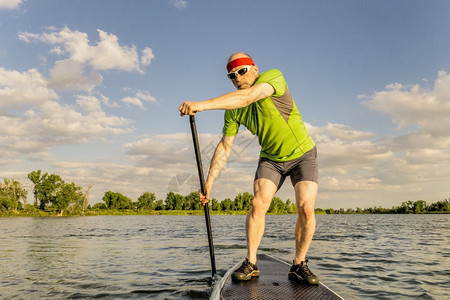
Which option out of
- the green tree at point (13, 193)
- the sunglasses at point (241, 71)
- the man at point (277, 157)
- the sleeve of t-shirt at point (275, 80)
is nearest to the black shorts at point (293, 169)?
the man at point (277, 157)

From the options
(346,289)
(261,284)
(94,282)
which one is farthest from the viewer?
(94,282)

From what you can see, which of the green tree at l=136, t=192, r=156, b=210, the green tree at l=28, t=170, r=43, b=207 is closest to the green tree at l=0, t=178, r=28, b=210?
the green tree at l=28, t=170, r=43, b=207

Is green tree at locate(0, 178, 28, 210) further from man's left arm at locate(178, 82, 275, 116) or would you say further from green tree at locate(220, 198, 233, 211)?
man's left arm at locate(178, 82, 275, 116)

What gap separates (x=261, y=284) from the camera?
4199mm

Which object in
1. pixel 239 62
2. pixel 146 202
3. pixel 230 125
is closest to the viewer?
pixel 239 62

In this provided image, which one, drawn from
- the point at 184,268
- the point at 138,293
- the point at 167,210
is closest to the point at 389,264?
the point at 184,268

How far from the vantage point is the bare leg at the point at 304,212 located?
14.2 feet

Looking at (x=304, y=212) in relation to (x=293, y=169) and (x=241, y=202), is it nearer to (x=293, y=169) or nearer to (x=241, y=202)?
(x=293, y=169)

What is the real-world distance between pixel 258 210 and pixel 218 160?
1048mm

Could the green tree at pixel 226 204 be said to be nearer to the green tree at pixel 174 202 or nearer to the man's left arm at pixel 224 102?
the green tree at pixel 174 202

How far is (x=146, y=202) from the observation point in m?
142

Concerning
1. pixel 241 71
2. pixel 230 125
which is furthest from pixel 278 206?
pixel 241 71

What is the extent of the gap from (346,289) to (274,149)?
3.40m

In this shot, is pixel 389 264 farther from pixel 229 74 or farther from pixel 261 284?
pixel 229 74
